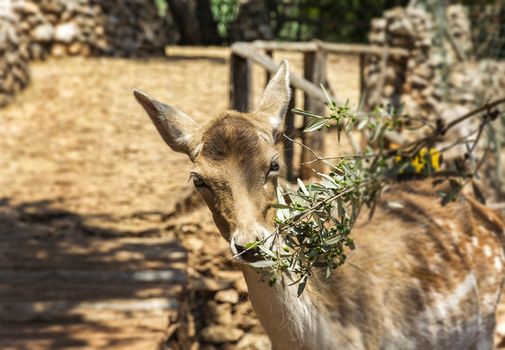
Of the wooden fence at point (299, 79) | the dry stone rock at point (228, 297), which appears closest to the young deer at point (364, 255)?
the dry stone rock at point (228, 297)

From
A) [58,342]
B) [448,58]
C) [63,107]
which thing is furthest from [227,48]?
[58,342]

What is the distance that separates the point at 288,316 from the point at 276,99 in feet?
3.51

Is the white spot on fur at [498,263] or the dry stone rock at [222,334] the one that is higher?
the white spot on fur at [498,263]

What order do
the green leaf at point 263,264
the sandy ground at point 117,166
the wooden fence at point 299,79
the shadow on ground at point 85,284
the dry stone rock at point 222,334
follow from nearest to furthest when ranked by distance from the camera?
the green leaf at point 263,264 → the shadow on ground at point 85,284 → the dry stone rock at point 222,334 → the sandy ground at point 117,166 → the wooden fence at point 299,79

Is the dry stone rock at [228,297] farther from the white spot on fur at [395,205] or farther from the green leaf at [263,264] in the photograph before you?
the green leaf at [263,264]

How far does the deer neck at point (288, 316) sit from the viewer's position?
417cm

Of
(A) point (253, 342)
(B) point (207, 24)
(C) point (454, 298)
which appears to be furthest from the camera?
(B) point (207, 24)

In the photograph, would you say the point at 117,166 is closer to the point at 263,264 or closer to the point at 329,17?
the point at 263,264

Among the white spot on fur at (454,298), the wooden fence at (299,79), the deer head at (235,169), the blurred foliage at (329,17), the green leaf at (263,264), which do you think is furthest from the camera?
the blurred foliage at (329,17)

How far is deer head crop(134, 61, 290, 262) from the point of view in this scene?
12.9 ft

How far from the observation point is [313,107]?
889 cm

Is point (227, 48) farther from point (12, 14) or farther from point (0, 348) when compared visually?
point (0, 348)

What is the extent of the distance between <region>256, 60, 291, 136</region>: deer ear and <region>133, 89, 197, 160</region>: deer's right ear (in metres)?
0.37

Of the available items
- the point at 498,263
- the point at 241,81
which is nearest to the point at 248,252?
the point at 498,263
